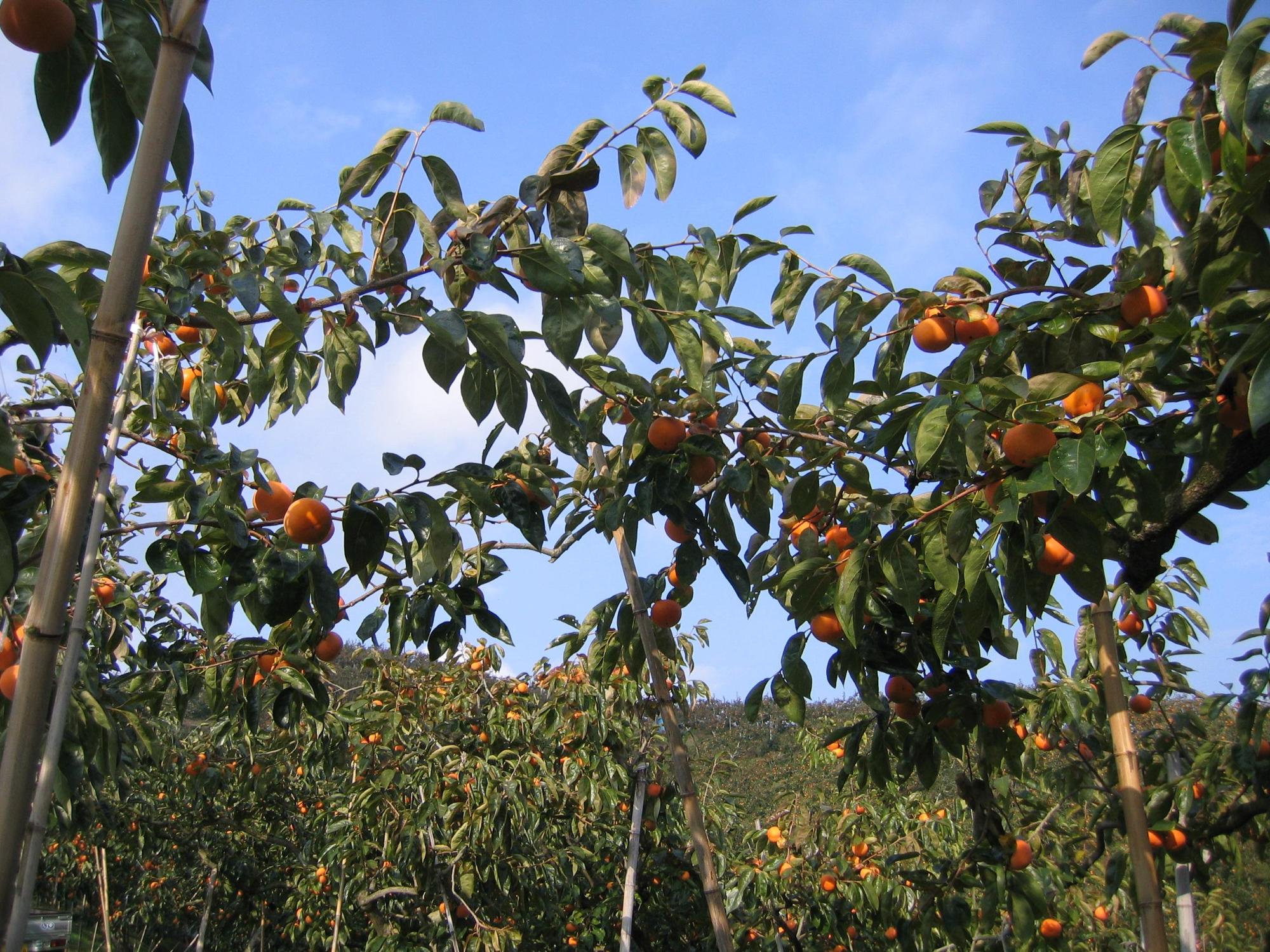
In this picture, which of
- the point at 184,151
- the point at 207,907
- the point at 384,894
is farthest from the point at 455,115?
the point at 207,907

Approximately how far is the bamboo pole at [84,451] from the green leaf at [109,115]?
33 cm

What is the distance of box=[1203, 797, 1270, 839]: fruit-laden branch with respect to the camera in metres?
2.81

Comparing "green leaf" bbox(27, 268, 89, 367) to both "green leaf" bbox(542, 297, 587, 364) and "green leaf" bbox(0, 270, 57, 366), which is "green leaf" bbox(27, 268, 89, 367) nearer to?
"green leaf" bbox(0, 270, 57, 366)

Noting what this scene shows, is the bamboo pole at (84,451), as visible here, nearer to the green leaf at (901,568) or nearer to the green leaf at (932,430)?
the green leaf at (932,430)

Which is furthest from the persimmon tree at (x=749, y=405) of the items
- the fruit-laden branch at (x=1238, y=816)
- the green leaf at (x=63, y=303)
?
the fruit-laden branch at (x=1238, y=816)

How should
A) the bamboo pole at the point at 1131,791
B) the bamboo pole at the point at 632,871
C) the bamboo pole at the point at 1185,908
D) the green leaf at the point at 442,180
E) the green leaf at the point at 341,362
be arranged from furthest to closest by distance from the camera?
the bamboo pole at the point at 632,871, the bamboo pole at the point at 1185,908, the bamboo pole at the point at 1131,791, the green leaf at the point at 341,362, the green leaf at the point at 442,180

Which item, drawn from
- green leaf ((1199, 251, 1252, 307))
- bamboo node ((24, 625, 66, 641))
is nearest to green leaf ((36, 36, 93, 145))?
bamboo node ((24, 625, 66, 641))

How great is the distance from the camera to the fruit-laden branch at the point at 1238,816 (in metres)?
2.81

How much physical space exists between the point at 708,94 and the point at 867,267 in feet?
1.66

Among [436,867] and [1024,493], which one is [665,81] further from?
[436,867]

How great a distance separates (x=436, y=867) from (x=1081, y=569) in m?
3.97

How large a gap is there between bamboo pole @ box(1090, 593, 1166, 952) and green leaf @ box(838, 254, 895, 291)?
849 mm

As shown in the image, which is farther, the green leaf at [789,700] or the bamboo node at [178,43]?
the green leaf at [789,700]

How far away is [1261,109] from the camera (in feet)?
4.16
